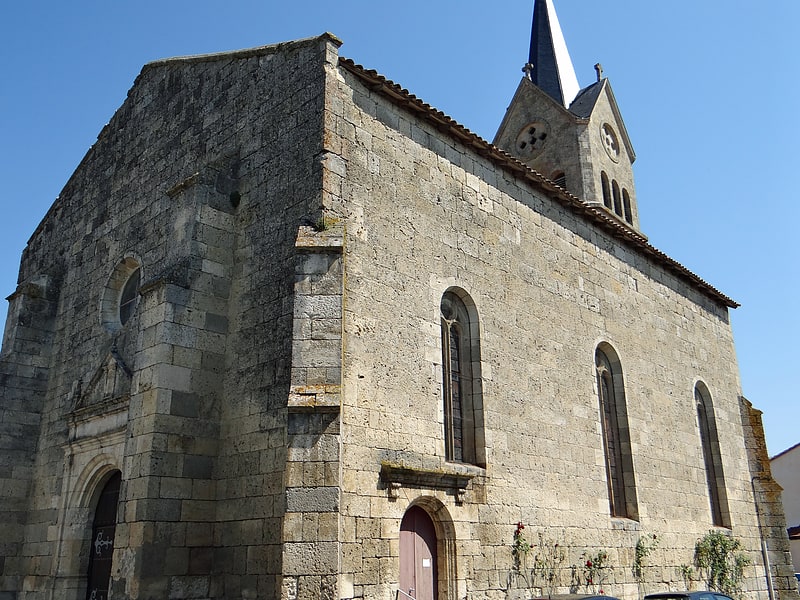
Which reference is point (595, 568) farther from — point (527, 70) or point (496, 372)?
point (527, 70)

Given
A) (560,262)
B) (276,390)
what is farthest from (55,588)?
(560,262)

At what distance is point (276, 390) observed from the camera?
338 inches

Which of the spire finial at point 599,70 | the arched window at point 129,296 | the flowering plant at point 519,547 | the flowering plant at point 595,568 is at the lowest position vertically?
the flowering plant at point 595,568

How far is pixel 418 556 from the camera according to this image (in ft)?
29.5

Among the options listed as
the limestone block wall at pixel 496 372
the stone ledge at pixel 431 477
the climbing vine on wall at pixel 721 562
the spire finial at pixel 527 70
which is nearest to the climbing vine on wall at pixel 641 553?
the limestone block wall at pixel 496 372

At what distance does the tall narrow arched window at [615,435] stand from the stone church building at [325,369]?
5cm

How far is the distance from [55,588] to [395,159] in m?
8.06

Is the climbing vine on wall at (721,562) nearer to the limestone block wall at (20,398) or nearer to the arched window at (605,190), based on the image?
the arched window at (605,190)

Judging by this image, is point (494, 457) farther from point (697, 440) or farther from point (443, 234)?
point (697, 440)

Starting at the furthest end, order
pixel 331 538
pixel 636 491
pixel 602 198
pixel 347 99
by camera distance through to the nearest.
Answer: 1. pixel 602 198
2. pixel 636 491
3. pixel 347 99
4. pixel 331 538

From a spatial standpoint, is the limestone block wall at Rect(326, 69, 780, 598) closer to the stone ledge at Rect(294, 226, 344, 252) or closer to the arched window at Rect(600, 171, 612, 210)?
the stone ledge at Rect(294, 226, 344, 252)

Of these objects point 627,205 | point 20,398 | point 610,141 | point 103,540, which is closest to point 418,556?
point 103,540

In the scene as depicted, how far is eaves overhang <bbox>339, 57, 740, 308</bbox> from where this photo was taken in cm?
1002

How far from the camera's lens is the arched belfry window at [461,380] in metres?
10.1
